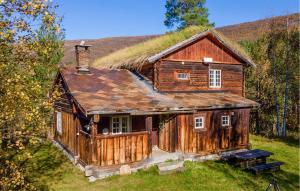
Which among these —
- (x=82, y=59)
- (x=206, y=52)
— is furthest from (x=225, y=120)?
(x=82, y=59)

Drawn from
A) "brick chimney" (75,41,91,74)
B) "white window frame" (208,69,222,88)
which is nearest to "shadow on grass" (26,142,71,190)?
"brick chimney" (75,41,91,74)

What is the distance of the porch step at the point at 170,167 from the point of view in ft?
45.4

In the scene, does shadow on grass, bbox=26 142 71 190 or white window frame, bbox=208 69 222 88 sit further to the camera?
white window frame, bbox=208 69 222 88

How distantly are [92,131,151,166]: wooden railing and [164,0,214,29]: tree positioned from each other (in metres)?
27.6

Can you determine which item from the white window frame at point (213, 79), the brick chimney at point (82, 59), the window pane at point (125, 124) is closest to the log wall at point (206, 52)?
the white window frame at point (213, 79)

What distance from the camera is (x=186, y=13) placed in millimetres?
39219

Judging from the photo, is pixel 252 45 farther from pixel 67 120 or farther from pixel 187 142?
pixel 67 120

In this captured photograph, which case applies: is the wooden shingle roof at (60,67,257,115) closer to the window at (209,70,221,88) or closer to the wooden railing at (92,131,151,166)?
the window at (209,70,221,88)

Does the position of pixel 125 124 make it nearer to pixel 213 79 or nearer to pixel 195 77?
pixel 195 77

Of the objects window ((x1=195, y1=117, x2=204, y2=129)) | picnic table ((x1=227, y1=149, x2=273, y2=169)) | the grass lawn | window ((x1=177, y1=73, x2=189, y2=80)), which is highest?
window ((x1=177, y1=73, x2=189, y2=80))

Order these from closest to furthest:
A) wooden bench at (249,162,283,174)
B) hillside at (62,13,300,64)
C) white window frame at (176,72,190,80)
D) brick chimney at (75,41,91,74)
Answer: wooden bench at (249,162,283,174), brick chimney at (75,41,91,74), white window frame at (176,72,190,80), hillside at (62,13,300,64)

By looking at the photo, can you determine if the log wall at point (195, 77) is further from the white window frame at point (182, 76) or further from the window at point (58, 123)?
the window at point (58, 123)

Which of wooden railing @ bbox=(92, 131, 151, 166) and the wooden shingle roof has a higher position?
the wooden shingle roof

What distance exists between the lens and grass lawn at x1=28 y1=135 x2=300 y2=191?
12.6 meters
